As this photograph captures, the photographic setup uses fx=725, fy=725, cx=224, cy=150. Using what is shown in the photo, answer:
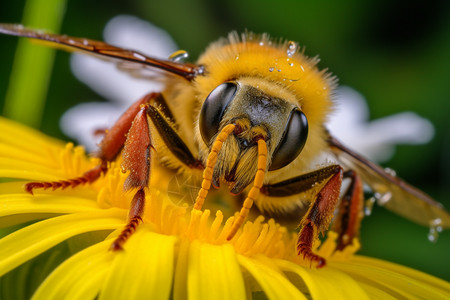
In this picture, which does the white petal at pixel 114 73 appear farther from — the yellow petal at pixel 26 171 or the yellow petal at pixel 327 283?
the yellow petal at pixel 327 283

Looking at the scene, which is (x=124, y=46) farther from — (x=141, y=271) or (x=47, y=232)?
(x=141, y=271)

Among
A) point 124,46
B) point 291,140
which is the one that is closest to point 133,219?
point 291,140

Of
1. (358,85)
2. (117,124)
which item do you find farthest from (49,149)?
(358,85)

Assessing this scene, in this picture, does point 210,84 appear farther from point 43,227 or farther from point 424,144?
point 424,144

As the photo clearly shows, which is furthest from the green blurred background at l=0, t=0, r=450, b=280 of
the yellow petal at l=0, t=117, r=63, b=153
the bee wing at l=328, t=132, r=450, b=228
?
the yellow petal at l=0, t=117, r=63, b=153

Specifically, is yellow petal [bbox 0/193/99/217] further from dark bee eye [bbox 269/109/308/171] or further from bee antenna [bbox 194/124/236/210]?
dark bee eye [bbox 269/109/308/171]

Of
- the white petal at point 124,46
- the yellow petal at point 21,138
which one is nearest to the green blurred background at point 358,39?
the white petal at point 124,46
